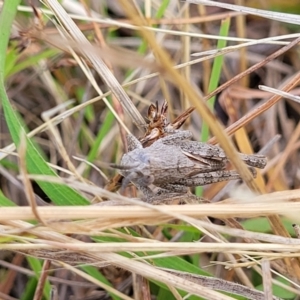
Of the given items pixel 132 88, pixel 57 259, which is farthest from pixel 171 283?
pixel 132 88

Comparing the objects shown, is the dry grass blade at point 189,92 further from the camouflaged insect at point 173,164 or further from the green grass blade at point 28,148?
the green grass blade at point 28,148

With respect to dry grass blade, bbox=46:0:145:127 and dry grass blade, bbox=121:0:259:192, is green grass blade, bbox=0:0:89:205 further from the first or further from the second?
dry grass blade, bbox=121:0:259:192

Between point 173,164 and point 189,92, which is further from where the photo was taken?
point 173,164

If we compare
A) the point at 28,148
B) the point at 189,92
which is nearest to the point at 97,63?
the point at 28,148

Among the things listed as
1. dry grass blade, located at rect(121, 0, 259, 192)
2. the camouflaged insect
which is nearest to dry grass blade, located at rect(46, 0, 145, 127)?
the camouflaged insect

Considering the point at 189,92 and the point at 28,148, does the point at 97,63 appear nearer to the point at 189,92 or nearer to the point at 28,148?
the point at 28,148

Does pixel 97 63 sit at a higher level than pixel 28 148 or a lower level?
higher

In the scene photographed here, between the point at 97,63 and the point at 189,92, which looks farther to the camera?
the point at 97,63

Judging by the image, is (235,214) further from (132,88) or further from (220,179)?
(132,88)
